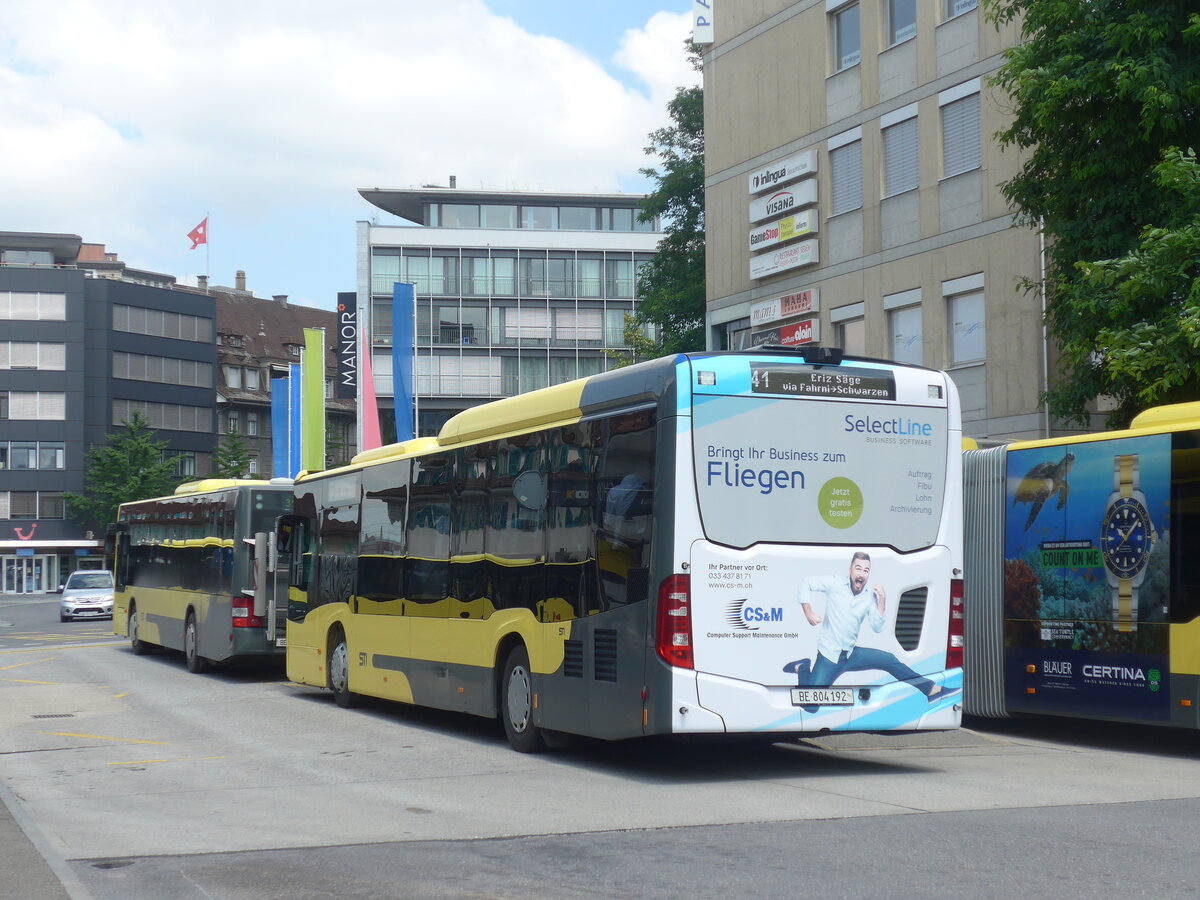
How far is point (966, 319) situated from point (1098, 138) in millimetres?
9465

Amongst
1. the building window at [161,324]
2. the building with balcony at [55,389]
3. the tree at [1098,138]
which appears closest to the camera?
the tree at [1098,138]

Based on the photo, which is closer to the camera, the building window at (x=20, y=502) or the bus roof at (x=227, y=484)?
the bus roof at (x=227, y=484)

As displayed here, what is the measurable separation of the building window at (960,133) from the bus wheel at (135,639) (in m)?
17.6

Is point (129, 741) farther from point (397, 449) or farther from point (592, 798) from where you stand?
point (592, 798)

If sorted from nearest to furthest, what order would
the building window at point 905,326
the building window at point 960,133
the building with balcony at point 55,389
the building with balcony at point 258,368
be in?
the building window at point 960,133, the building window at point 905,326, the building with balcony at point 55,389, the building with balcony at point 258,368

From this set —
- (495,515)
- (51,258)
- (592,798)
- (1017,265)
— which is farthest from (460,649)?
(51,258)

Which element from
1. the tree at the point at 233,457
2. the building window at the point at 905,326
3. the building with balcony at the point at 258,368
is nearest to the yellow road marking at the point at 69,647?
the building window at the point at 905,326

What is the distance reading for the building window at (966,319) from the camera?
2912 centimetres

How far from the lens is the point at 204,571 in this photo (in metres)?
25.0

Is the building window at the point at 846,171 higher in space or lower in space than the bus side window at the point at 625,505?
higher

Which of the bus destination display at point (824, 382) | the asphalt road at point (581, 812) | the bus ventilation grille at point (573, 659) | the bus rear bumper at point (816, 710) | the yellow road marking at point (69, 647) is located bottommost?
the yellow road marking at point (69, 647)

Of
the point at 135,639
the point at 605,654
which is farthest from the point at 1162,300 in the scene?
the point at 135,639

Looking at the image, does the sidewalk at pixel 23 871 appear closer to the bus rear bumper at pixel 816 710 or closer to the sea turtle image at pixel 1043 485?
the bus rear bumper at pixel 816 710

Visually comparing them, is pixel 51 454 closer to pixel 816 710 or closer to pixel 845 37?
pixel 845 37
